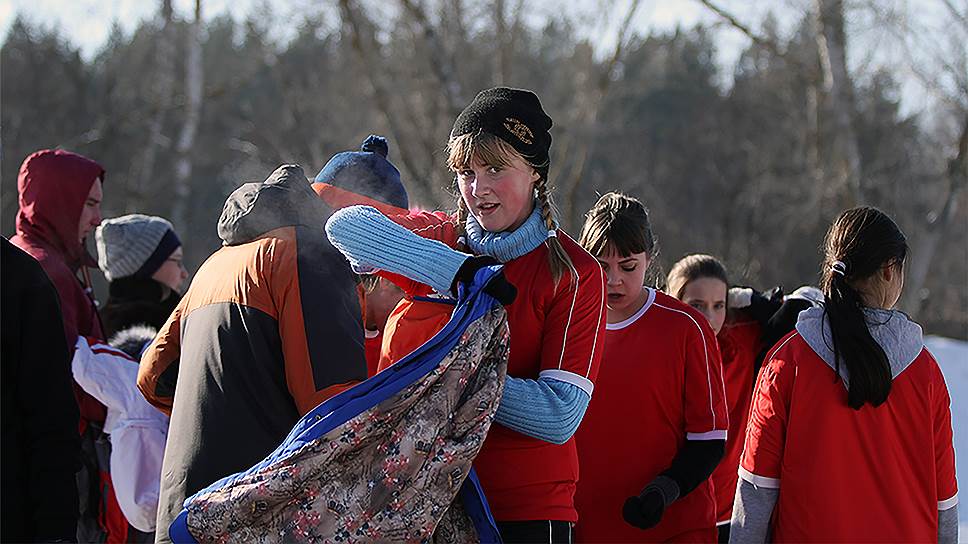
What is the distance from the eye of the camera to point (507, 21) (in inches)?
683

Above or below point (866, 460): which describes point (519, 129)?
above

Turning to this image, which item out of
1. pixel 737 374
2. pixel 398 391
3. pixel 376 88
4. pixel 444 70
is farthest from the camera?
pixel 376 88

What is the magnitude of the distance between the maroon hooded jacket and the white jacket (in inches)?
6.1

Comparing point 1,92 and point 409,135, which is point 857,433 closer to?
point 409,135

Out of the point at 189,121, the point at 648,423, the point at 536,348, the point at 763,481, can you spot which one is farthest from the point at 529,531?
the point at 189,121

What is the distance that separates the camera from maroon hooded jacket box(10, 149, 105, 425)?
4281 mm

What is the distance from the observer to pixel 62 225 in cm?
455

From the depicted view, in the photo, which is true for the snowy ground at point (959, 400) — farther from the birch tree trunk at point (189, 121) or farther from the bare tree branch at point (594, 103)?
the birch tree trunk at point (189, 121)

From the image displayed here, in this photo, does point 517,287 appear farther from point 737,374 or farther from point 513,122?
point 737,374

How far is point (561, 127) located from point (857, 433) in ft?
51.4

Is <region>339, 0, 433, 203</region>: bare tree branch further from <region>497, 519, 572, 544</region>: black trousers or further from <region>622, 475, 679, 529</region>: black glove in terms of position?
<region>497, 519, 572, 544</region>: black trousers

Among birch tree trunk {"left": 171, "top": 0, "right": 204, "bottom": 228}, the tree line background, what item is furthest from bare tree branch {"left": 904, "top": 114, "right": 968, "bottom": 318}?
birch tree trunk {"left": 171, "top": 0, "right": 204, "bottom": 228}

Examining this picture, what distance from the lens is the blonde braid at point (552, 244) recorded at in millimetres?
2691

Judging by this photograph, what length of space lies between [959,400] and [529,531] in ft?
37.0
